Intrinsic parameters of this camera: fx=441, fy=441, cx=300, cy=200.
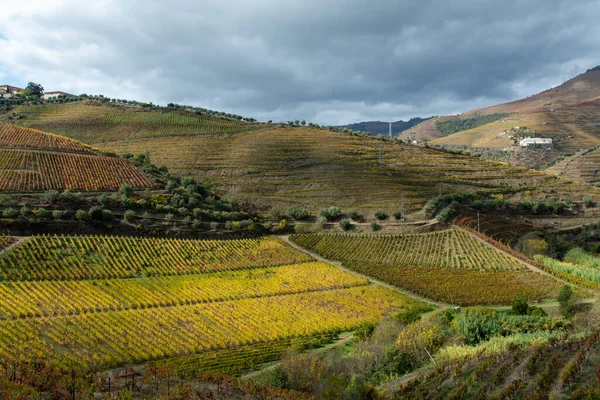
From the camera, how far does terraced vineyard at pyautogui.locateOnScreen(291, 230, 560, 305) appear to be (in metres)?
46.4

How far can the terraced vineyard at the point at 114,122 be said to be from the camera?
118875 mm

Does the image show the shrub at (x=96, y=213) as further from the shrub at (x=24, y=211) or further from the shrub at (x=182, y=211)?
the shrub at (x=182, y=211)

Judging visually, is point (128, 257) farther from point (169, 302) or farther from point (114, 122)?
point (114, 122)

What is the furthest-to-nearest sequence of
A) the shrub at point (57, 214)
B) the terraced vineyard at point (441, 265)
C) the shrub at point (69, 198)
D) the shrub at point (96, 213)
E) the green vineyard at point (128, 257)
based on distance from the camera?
1. the shrub at point (69, 198)
2. the shrub at point (96, 213)
3. the shrub at point (57, 214)
4. the terraced vineyard at point (441, 265)
5. the green vineyard at point (128, 257)

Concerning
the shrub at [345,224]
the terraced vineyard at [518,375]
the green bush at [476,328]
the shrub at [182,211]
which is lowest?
the green bush at [476,328]

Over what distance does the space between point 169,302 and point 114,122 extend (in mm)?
100030

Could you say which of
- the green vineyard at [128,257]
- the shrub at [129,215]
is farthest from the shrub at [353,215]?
the shrub at [129,215]

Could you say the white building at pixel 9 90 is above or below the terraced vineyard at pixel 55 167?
above

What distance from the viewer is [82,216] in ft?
183

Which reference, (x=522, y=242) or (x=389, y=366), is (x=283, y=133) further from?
(x=389, y=366)

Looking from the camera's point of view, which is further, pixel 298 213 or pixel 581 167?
pixel 581 167

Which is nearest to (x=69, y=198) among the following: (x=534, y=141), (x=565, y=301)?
(x=565, y=301)

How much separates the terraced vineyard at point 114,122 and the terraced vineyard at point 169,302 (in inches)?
2854

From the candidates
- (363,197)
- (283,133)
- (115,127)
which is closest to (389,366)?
(363,197)
